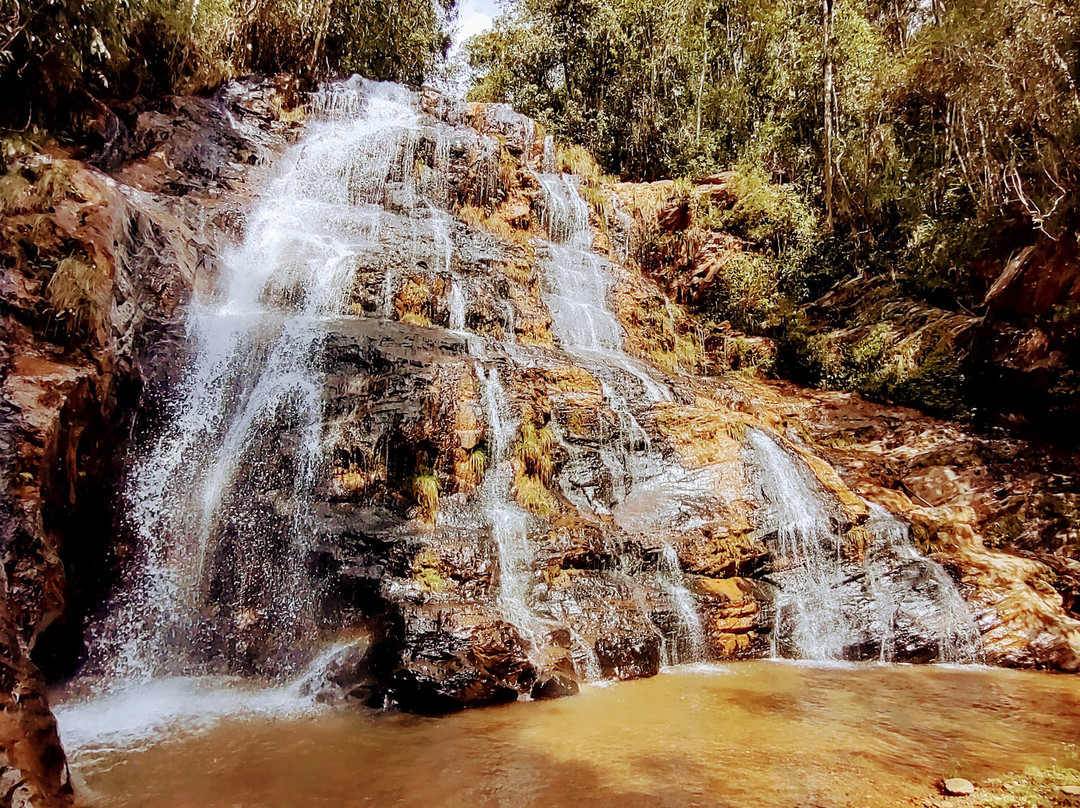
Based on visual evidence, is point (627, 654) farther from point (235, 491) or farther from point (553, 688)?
point (235, 491)

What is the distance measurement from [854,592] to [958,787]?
14.7 ft

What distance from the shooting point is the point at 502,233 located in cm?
1462

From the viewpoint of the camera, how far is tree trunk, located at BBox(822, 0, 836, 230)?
16125 millimetres

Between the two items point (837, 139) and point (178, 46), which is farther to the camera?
point (837, 139)

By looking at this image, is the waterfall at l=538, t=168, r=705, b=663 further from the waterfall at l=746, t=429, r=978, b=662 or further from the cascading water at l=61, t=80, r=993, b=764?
the waterfall at l=746, t=429, r=978, b=662

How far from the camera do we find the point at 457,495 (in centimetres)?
731

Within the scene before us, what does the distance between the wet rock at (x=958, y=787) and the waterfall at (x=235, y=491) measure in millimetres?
5007

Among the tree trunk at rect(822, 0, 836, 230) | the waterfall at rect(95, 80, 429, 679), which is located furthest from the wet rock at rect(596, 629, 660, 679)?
the tree trunk at rect(822, 0, 836, 230)

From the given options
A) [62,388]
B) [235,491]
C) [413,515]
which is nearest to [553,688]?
[413,515]

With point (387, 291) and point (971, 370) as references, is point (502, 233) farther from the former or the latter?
point (971, 370)

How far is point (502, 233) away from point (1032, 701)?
488 inches

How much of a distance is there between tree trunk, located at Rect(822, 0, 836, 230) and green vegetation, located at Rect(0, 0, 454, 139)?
13389 mm

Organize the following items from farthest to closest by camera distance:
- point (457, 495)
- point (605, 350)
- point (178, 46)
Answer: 1. point (605, 350)
2. point (178, 46)
3. point (457, 495)

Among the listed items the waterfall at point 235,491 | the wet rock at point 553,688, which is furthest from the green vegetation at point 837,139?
the waterfall at point 235,491
